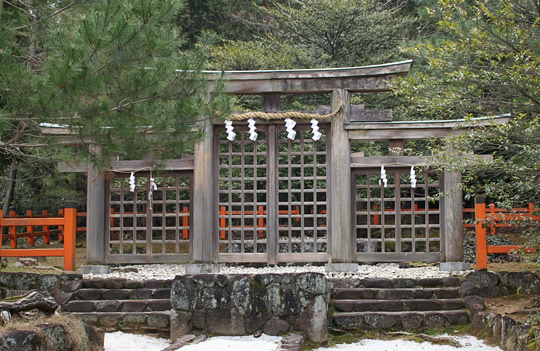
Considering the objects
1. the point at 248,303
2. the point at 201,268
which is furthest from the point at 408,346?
the point at 201,268

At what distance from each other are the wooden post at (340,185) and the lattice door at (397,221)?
0.85 ft

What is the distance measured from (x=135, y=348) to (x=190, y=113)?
9.78 feet

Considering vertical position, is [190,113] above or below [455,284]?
above

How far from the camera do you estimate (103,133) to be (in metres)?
6.87

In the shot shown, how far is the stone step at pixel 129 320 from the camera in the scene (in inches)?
316

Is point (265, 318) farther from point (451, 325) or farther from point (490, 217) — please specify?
point (490, 217)

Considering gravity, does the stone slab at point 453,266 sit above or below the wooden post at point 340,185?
below

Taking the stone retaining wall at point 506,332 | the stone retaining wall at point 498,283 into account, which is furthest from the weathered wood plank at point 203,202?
the stone retaining wall at point 506,332

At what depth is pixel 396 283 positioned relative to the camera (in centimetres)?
875

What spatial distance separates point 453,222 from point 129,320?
5584 mm

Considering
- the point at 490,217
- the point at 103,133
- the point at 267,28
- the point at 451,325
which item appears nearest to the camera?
the point at 103,133

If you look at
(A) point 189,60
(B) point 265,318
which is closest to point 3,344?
(B) point 265,318

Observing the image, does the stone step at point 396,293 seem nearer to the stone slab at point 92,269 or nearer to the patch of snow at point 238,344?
the patch of snow at point 238,344

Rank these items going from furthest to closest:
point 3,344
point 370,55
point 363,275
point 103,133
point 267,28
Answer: point 267,28 < point 370,55 < point 363,275 < point 103,133 < point 3,344
